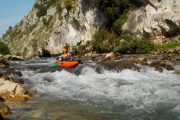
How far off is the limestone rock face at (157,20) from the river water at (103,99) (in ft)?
78.1

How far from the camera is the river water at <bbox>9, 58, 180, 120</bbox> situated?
12633mm

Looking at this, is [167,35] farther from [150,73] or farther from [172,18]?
[150,73]

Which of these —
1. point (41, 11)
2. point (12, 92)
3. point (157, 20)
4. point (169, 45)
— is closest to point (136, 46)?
point (169, 45)

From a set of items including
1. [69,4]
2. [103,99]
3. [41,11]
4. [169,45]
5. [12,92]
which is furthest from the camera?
[41,11]

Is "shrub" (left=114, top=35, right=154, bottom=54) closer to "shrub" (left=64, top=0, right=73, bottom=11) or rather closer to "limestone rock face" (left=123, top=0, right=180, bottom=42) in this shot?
"limestone rock face" (left=123, top=0, right=180, bottom=42)

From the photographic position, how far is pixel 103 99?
15789mm

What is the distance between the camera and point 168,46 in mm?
44219

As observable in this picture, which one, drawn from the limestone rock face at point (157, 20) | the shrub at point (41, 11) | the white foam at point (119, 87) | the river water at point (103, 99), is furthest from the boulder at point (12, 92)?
the shrub at point (41, 11)

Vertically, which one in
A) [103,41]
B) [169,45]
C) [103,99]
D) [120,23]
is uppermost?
[120,23]

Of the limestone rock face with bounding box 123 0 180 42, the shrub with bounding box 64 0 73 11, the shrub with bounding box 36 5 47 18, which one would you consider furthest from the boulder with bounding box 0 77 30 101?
the shrub with bounding box 36 5 47 18

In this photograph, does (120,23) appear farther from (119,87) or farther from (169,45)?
(119,87)

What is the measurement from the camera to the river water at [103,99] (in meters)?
12.6

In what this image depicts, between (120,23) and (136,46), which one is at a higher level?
(120,23)

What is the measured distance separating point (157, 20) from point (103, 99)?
118 feet
